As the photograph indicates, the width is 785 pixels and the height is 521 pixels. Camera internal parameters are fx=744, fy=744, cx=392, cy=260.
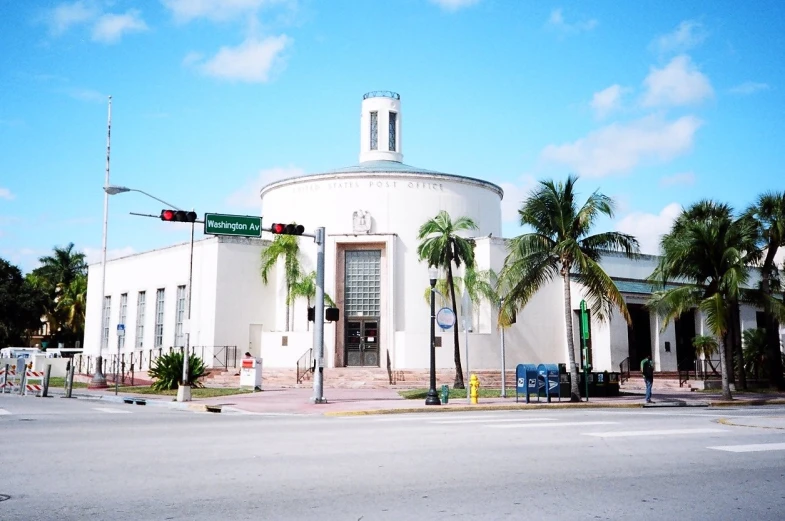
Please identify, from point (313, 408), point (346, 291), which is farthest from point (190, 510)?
point (346, 291)

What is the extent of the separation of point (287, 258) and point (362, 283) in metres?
4.88

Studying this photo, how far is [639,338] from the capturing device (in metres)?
46.1

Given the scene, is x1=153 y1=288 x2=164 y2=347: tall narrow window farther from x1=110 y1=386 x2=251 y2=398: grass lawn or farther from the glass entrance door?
x1=110 y1=386 x2=251 y2=398: grass lawn

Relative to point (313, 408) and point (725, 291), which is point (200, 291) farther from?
point (725, 291)

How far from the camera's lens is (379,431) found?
558 inches

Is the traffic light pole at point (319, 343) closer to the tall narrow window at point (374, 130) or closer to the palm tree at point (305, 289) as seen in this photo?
the palm tree at point (305, 289)

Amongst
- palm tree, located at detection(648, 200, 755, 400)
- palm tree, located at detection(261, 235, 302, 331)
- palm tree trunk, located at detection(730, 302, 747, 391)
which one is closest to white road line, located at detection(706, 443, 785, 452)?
palm tree, located at detection(648, 200, 755, 400)

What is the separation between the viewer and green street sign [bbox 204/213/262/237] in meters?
24.0

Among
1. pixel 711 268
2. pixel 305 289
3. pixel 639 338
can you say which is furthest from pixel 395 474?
pixel 639 338

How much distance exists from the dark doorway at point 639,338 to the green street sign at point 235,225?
94.5 feet

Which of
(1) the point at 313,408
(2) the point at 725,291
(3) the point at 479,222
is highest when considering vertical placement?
(3) the point at 479,222

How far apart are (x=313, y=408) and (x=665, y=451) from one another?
1424 cm

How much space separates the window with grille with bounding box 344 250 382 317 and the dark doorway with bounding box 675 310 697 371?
62.5 feet

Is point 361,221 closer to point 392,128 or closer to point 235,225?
point 392,128
